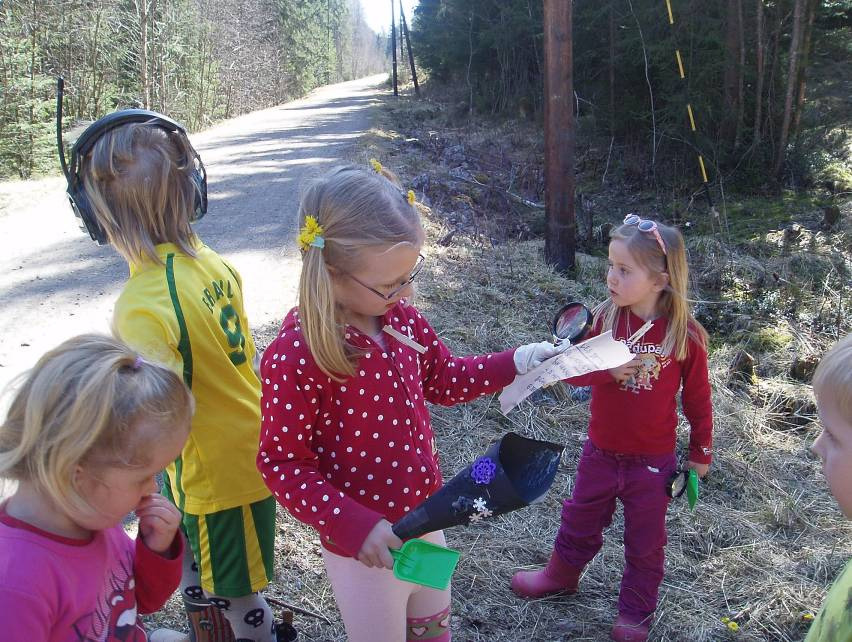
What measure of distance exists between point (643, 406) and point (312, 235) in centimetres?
150

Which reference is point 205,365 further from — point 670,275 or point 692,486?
point 692,486

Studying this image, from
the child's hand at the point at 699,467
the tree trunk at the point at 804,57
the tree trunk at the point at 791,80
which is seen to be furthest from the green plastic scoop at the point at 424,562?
the tree trunk at the point at 804,57

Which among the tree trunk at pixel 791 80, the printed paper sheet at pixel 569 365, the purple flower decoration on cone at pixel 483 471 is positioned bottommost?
the purple flower decoration on cone at pixel 483 471

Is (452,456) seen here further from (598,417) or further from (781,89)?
(781,89)

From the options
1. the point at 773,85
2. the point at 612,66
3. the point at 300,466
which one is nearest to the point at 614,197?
the point at 773,85

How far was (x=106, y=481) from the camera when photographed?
52.9 inches

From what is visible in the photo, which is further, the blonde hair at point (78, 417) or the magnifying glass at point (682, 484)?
the magnifying glass at point (682, 484)

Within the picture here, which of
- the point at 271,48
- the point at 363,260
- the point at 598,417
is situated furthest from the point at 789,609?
the point at 271,48

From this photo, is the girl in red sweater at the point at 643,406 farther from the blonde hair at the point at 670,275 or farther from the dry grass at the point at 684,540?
the dry grass at the point at 684,540

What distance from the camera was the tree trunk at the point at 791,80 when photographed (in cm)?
1088

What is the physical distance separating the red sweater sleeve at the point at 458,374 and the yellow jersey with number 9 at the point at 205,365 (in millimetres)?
560

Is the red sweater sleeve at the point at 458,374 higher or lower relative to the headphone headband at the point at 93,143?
lower

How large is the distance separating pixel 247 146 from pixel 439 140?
14.7ft

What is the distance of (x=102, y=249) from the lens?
7.04 meters
